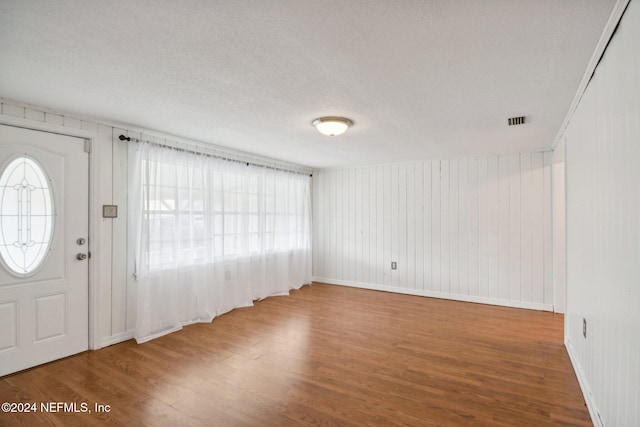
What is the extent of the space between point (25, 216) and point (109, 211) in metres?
0.70

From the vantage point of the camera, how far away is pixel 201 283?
4.32 meters

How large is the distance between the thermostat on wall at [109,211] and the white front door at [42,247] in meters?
0.15

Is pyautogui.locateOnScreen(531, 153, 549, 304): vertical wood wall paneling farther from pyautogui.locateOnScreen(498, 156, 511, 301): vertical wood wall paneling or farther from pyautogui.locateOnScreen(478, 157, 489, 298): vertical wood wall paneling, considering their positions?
pyautogui.locateOnScreen(478, 157, 489, 298): vertical wood wall paneling

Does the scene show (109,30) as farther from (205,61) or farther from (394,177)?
(394,177)

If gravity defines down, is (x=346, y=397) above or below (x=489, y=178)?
below

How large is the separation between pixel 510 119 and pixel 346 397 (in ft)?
10.2

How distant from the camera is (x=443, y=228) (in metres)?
5.51

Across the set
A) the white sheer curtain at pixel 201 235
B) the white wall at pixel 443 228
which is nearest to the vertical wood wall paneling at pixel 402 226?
the white wall at pixel 443 228

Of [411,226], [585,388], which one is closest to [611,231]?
[585,388]

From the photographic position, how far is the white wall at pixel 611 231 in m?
1.44

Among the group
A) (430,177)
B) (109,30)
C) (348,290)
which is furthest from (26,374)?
(430,177)

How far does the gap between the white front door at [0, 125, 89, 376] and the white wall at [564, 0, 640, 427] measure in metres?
4.34

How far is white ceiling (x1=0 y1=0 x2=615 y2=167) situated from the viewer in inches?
62.2

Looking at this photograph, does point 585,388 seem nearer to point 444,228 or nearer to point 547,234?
point 547,234
